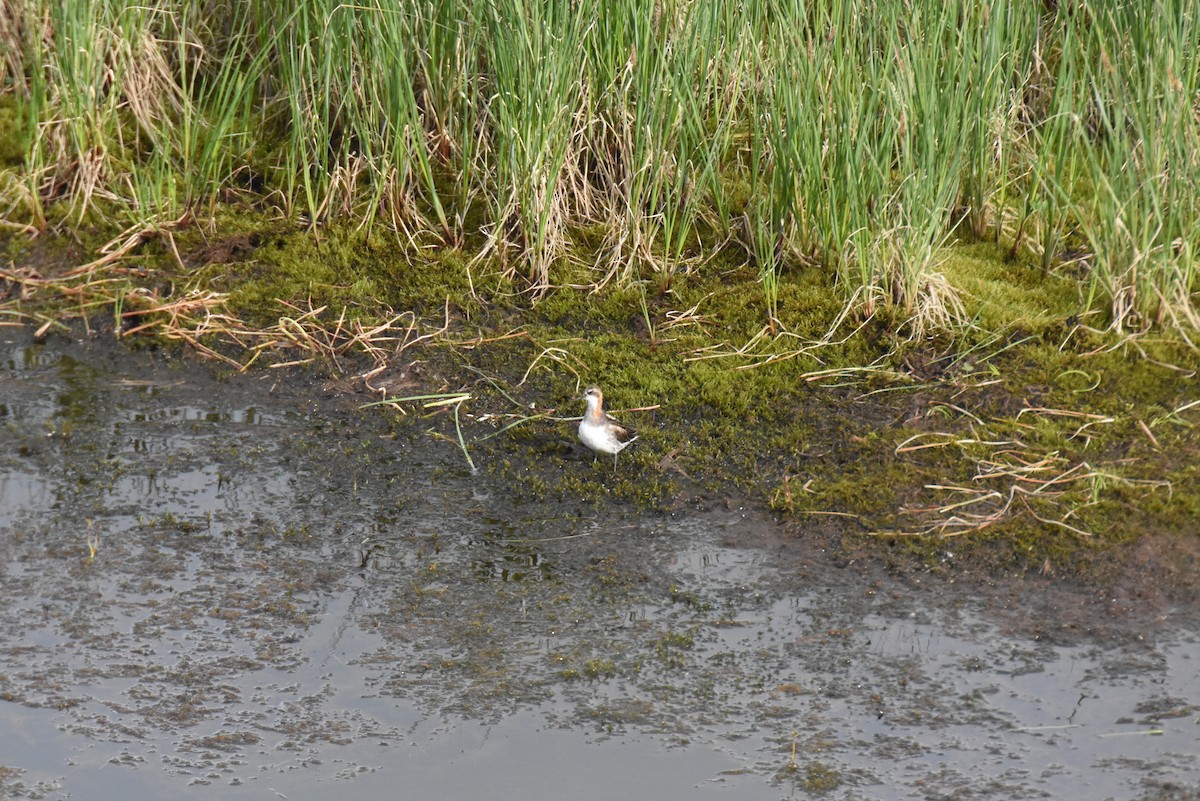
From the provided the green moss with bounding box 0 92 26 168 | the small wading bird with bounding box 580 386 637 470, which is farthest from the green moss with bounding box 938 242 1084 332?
the green moss with bounding box 0 92 26 168

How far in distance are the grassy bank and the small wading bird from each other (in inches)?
40.4

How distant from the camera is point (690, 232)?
577cm

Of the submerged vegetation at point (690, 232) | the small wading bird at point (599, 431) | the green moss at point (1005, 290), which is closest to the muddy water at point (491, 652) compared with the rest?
the small wading bird at point (599, 431)

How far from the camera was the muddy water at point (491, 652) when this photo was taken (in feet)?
10.6

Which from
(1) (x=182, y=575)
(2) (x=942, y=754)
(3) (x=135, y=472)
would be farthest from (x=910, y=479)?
(3) (x=135, y=472)

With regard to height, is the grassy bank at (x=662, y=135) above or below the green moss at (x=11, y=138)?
above

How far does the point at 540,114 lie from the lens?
5.18 m

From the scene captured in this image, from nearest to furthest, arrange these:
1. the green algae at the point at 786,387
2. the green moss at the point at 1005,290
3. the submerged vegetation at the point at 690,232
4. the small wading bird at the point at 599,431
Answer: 1. the green algae at the point at 786,387
2. the small wading bird at the point at 599,431
3. the submerged vegetation at the point at 690,232
4. the green moss at the point at 1005,290

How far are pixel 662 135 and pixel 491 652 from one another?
2.47 metres

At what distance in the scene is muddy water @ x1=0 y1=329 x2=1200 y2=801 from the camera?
324 centimetres

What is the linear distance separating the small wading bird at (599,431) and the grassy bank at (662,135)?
→ 103 cm

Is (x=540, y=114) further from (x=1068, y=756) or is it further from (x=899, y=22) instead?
(x=1068, y=756)

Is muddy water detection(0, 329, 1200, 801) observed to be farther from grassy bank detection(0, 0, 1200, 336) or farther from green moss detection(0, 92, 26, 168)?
green moss detection(0, 92, 26, 168)

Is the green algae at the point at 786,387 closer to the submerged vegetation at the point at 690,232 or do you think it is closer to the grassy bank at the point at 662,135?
the submerged vegetation at the point at 690,232
